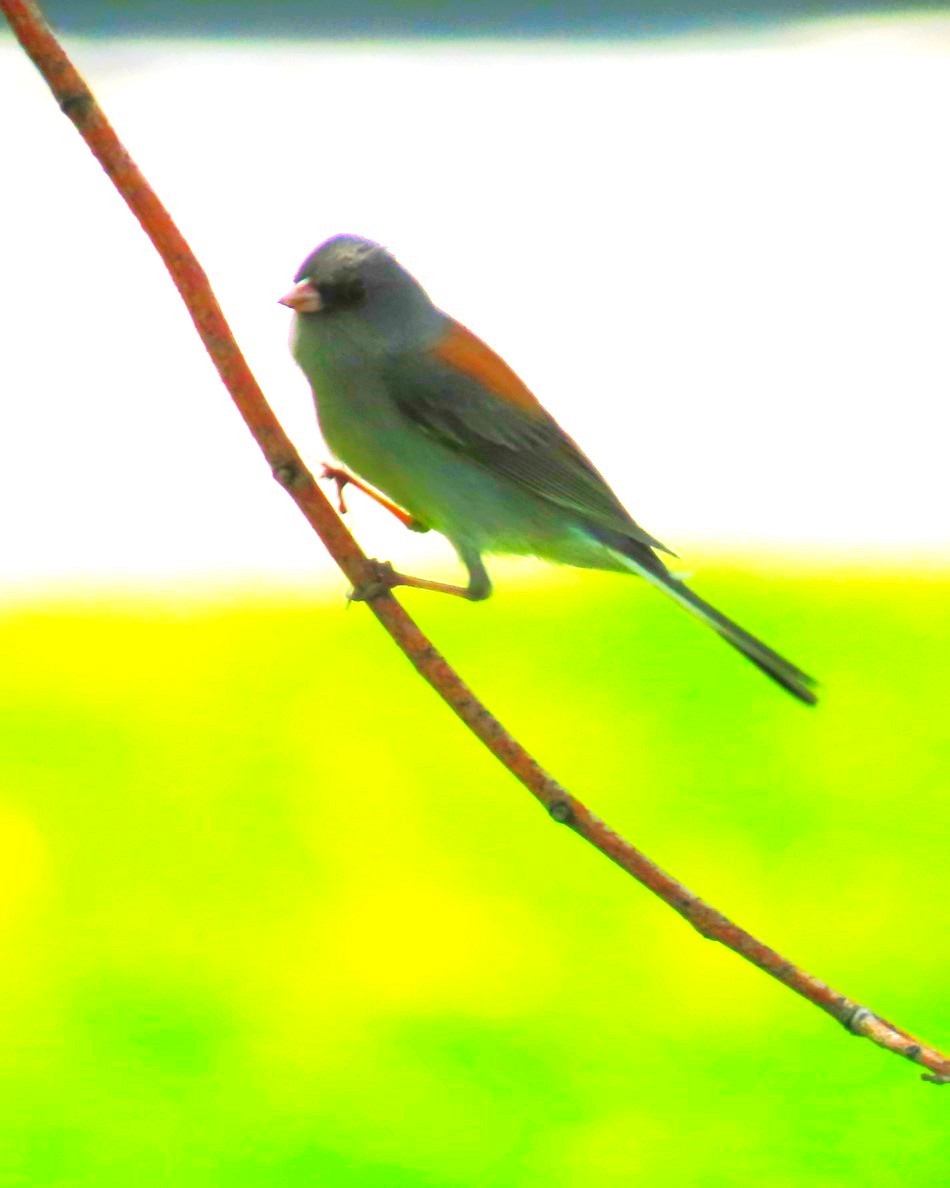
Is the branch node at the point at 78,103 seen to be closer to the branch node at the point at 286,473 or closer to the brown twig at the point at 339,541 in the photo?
the brown twig at the point at 339,541

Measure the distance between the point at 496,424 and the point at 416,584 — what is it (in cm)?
51

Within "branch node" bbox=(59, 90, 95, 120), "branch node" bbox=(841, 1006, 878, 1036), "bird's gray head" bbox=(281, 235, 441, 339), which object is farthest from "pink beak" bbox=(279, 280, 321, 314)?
"branch node" bbox=(841, 1006, 878, 1036)

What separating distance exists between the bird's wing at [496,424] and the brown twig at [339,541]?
759 mm

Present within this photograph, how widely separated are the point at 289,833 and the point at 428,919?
0.61 meters

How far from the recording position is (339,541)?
1.75m

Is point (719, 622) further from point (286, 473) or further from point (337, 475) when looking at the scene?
point (286, 473)

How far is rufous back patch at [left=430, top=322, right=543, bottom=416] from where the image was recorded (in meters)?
2.59

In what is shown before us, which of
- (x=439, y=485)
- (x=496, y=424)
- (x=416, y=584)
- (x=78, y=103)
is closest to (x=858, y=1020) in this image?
(x=416, y=584)

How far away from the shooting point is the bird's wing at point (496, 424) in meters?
2.51

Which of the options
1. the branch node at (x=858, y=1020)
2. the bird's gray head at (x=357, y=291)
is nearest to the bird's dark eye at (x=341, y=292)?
the bird's gray head at (x=357, y=291)

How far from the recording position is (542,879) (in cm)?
492

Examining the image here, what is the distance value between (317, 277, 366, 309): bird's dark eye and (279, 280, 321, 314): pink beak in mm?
28

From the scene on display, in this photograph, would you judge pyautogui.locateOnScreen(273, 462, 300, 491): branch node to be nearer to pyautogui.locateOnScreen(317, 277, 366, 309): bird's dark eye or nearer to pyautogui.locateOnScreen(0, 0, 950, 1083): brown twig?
pyautogui.locateOnScreen(0, 0, 950, 1083): brown twig

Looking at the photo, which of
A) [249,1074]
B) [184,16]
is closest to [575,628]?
[249,1074]
